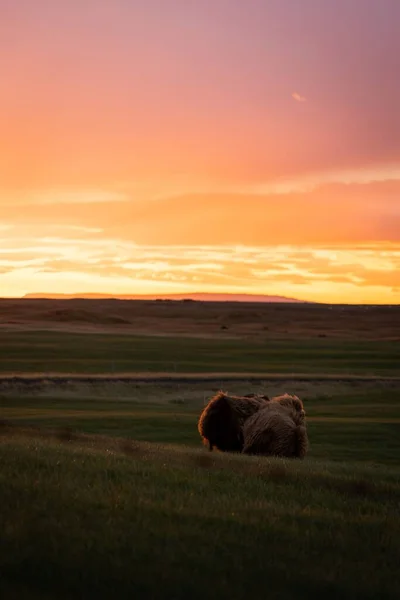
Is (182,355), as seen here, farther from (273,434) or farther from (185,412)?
(273,434)

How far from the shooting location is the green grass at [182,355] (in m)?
54.8

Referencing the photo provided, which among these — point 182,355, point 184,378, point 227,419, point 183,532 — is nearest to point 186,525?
point 183,532

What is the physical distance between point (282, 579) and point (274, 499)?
8.04 ft

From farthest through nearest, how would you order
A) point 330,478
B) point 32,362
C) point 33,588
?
point 32,362 < point 330,478 < point 33,588

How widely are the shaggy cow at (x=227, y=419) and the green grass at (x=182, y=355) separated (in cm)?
3503

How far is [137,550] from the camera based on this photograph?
778 centimetres

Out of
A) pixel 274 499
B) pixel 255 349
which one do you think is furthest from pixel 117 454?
pixel 255 349

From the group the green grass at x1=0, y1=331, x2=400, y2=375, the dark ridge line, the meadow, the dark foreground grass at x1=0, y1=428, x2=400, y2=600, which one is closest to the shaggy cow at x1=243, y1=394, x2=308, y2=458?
the meadow

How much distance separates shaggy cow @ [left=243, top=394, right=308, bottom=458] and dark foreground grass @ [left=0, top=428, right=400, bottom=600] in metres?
4.24

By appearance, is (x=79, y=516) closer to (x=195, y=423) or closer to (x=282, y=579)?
(x=282, y=579)

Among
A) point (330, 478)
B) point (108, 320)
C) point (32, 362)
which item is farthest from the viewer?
point (108, 320)

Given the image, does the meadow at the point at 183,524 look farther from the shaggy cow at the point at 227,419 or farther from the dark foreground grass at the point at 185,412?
the dark foreground grass at the point at 185,412

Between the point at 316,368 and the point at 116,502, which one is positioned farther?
the point at 316,368

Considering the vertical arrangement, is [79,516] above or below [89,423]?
above
